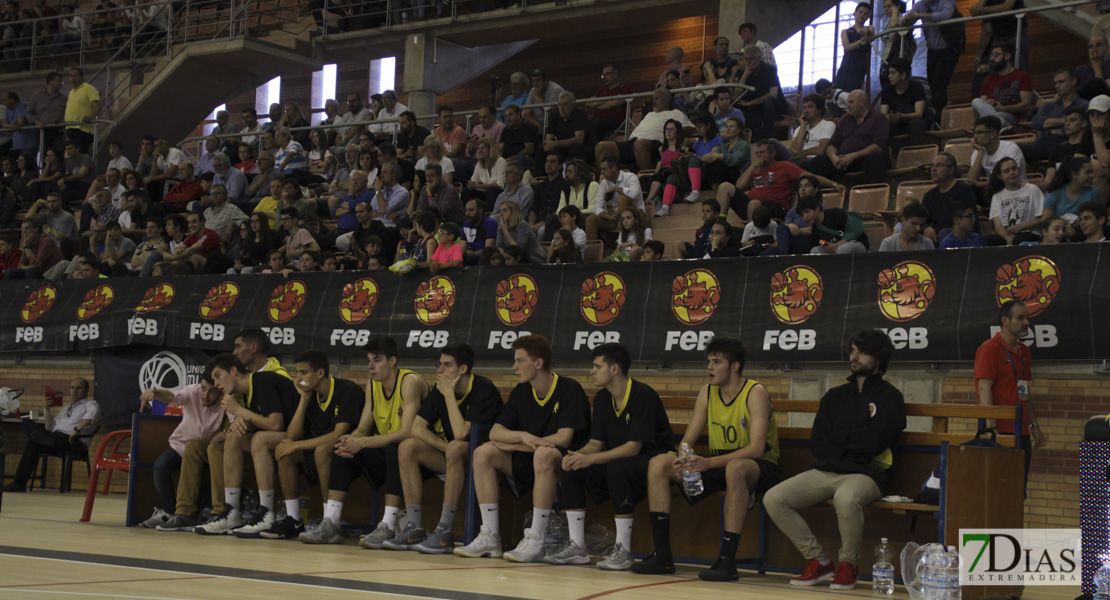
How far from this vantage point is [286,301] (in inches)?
496

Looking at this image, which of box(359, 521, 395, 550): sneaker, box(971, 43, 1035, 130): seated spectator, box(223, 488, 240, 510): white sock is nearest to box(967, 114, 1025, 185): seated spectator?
box(971, 43, 1035, 130): seated spectator

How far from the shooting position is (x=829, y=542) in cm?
709

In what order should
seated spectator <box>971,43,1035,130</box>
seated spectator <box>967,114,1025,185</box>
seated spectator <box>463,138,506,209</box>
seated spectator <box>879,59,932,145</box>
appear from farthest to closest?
seated spectator <box>463,138,506,209</box>, seated spectator <box>879,59,932,145</box>, seated spectator <box>971,43,1035,130</box>, seated spectator <box>967,114,1025,185</box>

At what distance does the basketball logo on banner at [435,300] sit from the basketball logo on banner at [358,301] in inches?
23.0

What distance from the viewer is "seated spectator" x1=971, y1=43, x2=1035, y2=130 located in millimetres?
12391

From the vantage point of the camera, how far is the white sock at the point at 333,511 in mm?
7988

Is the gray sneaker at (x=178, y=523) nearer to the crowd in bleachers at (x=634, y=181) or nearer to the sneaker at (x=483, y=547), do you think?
the sneaker at (x=483, y=547)

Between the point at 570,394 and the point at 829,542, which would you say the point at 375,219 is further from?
the point at 829,542

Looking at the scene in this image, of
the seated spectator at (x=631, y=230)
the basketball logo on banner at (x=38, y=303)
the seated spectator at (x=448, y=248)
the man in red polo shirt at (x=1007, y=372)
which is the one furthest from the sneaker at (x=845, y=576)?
the basketball logo on banner at (x=38, y=303)

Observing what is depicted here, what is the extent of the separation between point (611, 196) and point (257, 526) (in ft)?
20.0

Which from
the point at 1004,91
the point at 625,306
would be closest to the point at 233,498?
the point at 625,306

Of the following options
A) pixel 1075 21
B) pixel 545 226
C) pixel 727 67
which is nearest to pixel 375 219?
pixel 545 226

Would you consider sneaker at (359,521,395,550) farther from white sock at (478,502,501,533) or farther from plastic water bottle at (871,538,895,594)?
plastic water bottle at (871,538,895,594)

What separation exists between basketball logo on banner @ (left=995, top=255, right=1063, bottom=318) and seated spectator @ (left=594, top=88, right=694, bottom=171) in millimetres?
5898
